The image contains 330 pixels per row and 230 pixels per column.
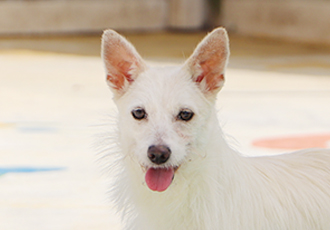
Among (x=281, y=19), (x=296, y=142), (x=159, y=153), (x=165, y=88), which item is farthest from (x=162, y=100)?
(x=281, y=19)

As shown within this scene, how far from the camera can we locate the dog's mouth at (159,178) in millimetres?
3203

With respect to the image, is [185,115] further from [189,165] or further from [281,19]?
[281,19]

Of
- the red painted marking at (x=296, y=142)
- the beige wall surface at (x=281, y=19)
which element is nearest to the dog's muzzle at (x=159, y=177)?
the red painted marking at (x=296, y=142)

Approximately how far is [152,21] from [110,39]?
48.0ft

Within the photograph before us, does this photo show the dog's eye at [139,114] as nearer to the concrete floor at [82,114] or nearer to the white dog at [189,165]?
the white dog at [189,165]

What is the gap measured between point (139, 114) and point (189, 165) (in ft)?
1.23

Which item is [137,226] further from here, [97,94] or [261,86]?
[261,86]

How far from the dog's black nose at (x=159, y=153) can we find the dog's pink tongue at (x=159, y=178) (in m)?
0.15

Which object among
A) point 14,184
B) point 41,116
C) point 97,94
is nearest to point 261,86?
point 97,94

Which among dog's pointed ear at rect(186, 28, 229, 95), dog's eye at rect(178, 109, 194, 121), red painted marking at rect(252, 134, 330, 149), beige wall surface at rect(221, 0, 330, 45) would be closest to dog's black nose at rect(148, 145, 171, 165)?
dog's eye at rect(178, 109, 194, 121)

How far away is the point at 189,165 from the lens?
3270 mm

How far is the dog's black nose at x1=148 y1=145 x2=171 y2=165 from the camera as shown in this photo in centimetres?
305

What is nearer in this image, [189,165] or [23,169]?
[189,165]

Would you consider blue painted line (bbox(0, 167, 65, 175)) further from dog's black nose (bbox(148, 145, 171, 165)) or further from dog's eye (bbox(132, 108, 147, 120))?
dog's black nose (bbox(148, 145, 171, 165))
